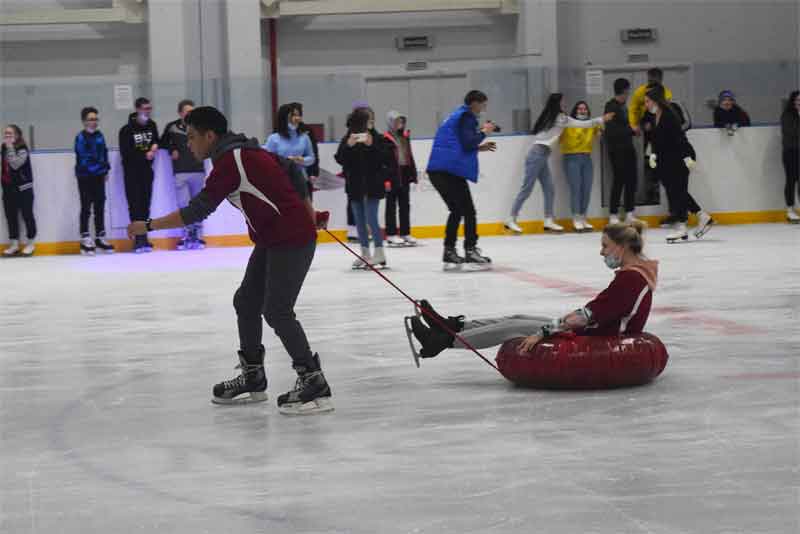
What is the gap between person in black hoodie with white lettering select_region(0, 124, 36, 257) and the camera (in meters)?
15.0

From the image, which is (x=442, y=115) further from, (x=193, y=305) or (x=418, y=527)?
(x=418, y=527)

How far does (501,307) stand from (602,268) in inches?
104

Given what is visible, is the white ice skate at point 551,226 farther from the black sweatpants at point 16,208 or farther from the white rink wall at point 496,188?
the black sweatpants at point 16,208

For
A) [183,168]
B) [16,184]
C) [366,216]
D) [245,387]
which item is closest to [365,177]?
[366,216]

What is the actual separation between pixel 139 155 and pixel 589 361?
10445 millimetres

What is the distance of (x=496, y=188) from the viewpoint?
53.9 ft

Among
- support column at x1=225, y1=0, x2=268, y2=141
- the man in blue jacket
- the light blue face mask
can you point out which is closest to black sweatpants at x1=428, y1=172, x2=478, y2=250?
the man in blue jacket

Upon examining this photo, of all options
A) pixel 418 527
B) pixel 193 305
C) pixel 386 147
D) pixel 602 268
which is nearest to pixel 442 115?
pixel 386 147

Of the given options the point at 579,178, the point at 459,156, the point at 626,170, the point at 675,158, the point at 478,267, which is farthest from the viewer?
the point at 579,178

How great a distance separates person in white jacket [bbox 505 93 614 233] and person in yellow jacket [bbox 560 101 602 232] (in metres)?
0.11

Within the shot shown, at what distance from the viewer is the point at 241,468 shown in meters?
4.57

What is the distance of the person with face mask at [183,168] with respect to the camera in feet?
50.7

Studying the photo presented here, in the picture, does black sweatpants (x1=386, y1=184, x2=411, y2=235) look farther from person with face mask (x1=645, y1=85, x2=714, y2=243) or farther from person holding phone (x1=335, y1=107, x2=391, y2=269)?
person holding phone (x1=335, y1=107, x2=391, y2=269)

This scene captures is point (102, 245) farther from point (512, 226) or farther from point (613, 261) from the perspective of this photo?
point (613, 261)
